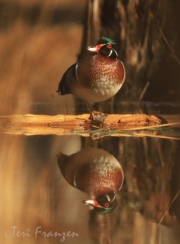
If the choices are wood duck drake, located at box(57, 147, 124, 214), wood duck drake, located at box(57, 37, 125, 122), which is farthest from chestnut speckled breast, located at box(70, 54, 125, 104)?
wood duck drake, located at box(57, 147, 124, 214)

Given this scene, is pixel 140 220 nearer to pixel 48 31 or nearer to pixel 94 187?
pixel 94 187

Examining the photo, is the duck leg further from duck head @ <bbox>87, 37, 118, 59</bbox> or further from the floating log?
duck head @ <bbox>87, 37, 118, 59</bbox>

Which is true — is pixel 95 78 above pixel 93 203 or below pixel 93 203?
above

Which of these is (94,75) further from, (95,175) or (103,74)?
(95,175)

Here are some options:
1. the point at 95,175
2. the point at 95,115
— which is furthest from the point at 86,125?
the point at 95,175

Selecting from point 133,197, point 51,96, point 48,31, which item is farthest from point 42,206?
point 48,31
